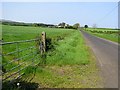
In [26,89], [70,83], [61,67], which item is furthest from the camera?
[61,67]

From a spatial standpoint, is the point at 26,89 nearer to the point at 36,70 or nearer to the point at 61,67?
the point at 36,70

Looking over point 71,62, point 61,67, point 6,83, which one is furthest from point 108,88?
point 71,62

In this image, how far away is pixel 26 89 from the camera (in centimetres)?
679

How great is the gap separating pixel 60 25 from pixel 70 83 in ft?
595

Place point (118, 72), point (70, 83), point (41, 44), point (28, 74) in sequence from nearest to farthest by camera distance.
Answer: point (70, 83) < point (28, 74) < point (118, 72) < point (41, 44)

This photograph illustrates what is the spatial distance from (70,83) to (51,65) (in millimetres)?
3430

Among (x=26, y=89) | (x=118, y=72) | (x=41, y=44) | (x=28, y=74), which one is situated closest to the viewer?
(x=26, y=89)

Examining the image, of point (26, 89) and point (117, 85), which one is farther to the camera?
point (117, 85)

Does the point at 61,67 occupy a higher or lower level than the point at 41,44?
lower

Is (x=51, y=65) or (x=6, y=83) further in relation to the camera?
(x=51, y=65)

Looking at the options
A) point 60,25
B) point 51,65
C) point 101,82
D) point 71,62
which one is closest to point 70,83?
point 101,82

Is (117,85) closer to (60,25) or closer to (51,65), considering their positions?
(51,65)

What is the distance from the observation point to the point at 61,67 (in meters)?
10.9

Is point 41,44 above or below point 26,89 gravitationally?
above
